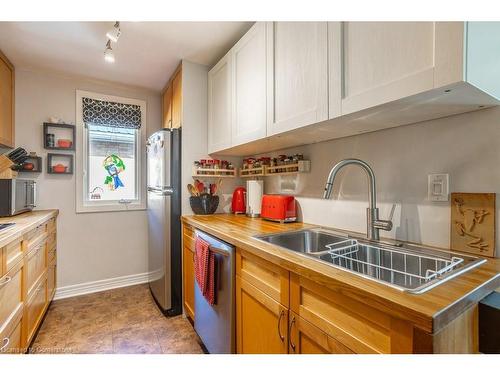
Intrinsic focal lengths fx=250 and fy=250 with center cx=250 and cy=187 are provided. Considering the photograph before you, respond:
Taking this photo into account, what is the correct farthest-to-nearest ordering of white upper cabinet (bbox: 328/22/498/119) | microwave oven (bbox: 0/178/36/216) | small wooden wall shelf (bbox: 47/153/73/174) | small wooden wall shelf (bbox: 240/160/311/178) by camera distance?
small wooden wall shelf (bbox: 47/153/73/174)
microwave oven (bbox: 0/178/36/216)
small wooden wall shelf (bbox: 240/160/311/178)
white upper cabinet (bbox: 328/22/498/119)

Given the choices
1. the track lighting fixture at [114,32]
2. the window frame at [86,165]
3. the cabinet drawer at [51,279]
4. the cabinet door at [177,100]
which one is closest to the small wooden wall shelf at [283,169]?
the cabinet door at [177,100]

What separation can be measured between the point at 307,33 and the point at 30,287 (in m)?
2.24

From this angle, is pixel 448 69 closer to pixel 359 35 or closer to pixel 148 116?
pixel 359 35

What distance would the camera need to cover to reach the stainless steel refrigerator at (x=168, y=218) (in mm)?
2068

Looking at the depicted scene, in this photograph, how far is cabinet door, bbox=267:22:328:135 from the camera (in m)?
1.14

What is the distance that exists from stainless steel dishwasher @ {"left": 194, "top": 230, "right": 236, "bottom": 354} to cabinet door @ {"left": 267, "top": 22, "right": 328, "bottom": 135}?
742 mm

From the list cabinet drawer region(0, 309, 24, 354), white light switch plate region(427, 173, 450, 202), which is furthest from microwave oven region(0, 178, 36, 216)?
white light switch plate region(427, 173, 450, 202)

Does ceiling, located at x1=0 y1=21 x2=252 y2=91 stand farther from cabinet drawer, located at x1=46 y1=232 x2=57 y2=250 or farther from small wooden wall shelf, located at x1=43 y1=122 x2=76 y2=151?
cabinet drawer, located at x1=46 y1=232 x2=57 y2=250

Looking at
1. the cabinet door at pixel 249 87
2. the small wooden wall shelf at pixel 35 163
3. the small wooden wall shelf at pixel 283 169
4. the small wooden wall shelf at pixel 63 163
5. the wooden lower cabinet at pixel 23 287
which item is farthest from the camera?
the small wooden wall shelf at pixel 63 163

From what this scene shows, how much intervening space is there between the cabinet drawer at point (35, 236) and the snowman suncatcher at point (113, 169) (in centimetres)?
85

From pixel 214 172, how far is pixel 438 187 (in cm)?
162

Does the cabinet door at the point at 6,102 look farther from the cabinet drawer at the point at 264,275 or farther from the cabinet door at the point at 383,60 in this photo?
the cabinet door at the point at 383,60

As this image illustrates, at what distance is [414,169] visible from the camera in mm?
1157
